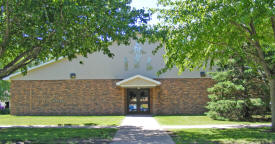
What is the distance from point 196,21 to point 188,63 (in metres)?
3.20

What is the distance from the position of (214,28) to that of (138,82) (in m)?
11.0

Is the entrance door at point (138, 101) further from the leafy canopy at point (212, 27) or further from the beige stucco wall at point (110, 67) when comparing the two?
the leafy canopy at point (212, 27)

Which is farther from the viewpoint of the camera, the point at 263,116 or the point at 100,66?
the point at 100,66

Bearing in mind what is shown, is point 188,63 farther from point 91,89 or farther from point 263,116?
point 91,89

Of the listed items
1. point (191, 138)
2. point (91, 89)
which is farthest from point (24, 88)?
point (191, 138)

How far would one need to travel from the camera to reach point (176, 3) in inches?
436

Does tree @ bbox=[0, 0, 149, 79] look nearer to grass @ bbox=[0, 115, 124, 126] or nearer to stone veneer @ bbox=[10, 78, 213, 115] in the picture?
grass @ bbox=[0, 115, 124, 126]

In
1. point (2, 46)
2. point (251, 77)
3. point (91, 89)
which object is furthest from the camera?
point (91, 89)

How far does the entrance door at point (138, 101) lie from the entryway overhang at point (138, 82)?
1.54 m

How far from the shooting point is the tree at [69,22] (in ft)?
27.8

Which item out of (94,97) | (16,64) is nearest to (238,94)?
(94,97)

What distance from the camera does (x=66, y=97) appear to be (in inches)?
819

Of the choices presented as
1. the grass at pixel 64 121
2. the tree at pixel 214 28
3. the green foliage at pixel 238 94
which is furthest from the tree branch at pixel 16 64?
the green foliage at pixel 238 94

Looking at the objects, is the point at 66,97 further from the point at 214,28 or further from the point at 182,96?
the point at 214,28
